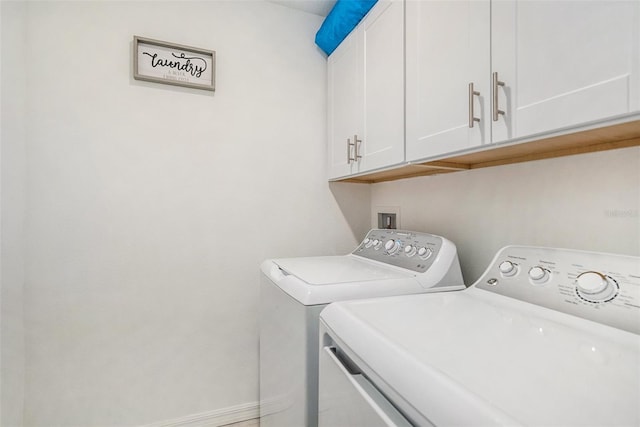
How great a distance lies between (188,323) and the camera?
174 cm

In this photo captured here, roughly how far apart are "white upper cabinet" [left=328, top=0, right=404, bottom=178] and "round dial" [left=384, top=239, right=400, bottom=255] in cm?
36

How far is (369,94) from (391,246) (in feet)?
2.35

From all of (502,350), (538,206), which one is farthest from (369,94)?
(502,350)

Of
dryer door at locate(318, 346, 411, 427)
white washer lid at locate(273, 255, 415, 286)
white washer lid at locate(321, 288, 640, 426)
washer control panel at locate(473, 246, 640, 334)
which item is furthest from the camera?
white washer lid at locate(273, 255, 415, 286)

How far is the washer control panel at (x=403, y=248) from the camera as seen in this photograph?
1312mm

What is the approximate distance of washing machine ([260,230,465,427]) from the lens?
105 centimetres

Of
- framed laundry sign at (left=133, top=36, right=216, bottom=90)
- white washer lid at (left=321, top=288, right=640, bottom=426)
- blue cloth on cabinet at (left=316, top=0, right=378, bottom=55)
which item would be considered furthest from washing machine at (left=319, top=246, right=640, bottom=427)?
framed laundry sign at (left=133, top=36, right=216, bottom=90)

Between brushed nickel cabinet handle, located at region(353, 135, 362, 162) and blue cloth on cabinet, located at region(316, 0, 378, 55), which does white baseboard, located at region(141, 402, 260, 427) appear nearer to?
brushed nickel cabinet handle, located at region(353, 135, 362, 162)

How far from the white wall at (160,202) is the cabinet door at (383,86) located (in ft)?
1.77

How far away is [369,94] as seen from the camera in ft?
5.00

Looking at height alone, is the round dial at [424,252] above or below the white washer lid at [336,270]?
above

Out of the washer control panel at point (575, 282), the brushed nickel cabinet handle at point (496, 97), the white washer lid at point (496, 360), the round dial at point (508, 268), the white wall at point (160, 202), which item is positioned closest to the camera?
the white washer lid at point (496, 360)

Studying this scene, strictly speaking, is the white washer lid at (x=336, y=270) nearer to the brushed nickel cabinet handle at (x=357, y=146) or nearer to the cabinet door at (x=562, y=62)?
the brushed nickel cabinet handle at (x=357, y=146)

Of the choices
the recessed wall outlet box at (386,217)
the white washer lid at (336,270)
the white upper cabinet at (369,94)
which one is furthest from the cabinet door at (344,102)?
the white washer lid at (336,270)
